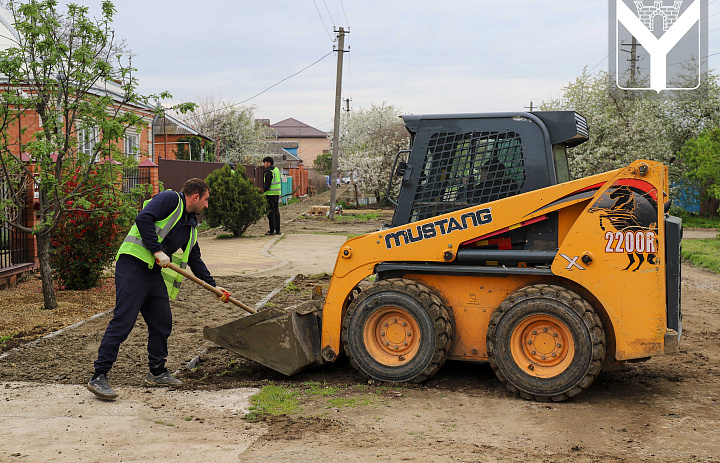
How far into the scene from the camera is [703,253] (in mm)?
15758

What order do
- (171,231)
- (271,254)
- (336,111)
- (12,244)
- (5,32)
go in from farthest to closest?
(336,111)
(5,32)
(271,254)
(12,244)
(171,231)

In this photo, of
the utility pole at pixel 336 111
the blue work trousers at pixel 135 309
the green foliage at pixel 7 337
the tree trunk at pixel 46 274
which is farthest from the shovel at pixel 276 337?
the utility pole at pixel 336 111

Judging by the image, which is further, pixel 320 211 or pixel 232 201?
pixel 320 211

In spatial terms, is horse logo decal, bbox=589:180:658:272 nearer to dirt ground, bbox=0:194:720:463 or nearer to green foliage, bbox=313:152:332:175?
dirt ground, bbox=0:194:720:463

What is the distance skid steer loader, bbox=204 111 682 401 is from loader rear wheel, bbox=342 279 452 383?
1 cm

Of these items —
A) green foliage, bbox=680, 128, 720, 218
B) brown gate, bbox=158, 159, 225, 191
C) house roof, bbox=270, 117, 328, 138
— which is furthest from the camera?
house roof, bbox=270, 117, 328, 138

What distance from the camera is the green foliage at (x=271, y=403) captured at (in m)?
5.11

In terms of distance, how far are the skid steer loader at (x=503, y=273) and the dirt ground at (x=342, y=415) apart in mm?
327

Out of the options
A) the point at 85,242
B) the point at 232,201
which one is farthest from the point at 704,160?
the point at 85,242

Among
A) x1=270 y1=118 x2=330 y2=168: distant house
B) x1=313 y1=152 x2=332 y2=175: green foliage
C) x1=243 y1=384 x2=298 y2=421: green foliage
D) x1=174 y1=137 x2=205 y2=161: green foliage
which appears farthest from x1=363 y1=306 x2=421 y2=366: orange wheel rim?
x1=270 y1=118 x2=330 y2=168: distant house

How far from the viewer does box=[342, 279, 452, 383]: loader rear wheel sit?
5.83 meters

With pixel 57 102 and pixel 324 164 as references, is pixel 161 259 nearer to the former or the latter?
pixel 57 102

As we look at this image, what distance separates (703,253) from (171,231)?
13.4m

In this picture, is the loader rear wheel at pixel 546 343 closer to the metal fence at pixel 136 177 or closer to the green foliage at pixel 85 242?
the green foliage at pixel 85 242
